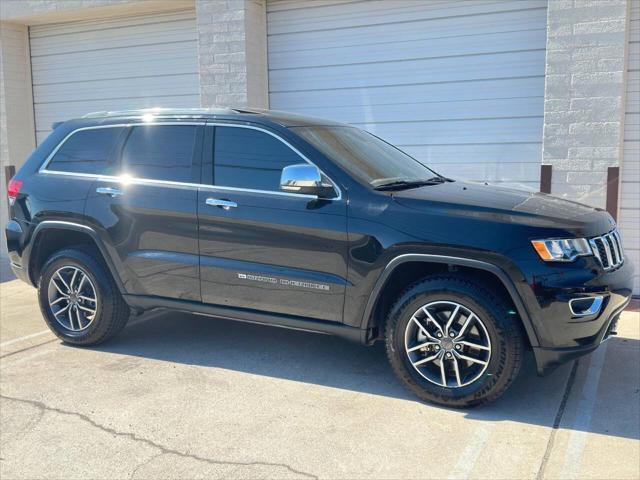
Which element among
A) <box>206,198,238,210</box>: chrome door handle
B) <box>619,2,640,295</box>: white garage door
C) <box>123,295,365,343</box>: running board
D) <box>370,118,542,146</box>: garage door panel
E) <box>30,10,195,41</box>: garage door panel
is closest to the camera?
<box>123,295,365,343</box>: running board

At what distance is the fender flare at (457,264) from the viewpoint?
12.5ft

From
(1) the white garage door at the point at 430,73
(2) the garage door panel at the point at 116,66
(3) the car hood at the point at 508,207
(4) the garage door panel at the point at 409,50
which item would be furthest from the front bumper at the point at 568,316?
(2) the garage door panel at the point at 116,66

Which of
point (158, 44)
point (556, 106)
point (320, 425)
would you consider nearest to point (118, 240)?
point (320, 425)

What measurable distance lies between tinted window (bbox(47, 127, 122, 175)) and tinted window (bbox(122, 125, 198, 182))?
6.6 inches

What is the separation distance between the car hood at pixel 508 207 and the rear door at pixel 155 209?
160cm

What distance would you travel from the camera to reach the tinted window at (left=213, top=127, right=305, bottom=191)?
456 centimetres

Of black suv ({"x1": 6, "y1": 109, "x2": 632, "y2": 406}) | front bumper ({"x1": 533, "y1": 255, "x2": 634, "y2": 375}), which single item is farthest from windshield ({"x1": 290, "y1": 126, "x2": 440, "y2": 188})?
front bumper ({"x1": 533, "y1": 255, "x2": 634, "y2": 375})

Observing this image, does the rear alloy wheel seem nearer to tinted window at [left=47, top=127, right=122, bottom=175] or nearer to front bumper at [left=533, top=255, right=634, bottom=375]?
tinted window at [left=47, top=127, right=122, bottom=175]

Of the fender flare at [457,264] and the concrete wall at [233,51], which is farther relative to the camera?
the concrete wall at [233,51]

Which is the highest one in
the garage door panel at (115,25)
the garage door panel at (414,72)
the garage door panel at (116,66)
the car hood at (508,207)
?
the garage door panel at (115,25)

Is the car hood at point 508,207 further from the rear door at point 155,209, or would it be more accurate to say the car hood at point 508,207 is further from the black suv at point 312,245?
the rear door at point 155,209

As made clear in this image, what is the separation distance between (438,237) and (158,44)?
7.09 metres

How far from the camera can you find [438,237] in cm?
397

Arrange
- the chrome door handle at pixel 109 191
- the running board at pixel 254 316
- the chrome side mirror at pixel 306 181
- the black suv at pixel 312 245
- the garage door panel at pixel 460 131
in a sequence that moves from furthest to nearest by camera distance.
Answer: the garage door panel at pixel 460 131, the chrome door handle at pixel 109 191, the running board at pixel 254 316, the chrome side mirror at pixel 306 181, the black suv at pixel 312 245
